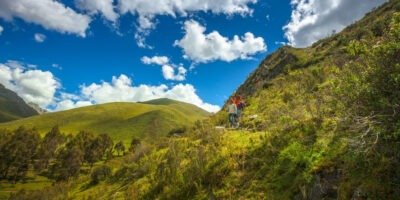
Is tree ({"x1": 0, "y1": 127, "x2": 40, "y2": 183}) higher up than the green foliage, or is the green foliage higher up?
tree ({"x1": 0, "y1": 127, "x2": 40, "y2": 183})

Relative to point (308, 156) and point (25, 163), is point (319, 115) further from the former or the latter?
point (25, 163)

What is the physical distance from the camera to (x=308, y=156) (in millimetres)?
13445

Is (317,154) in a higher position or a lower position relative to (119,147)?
lower

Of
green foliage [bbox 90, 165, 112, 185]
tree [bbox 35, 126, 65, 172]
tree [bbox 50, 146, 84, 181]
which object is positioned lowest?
green foliage [bbox 90, 165, 112, 185]

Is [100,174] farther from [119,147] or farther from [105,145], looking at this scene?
[119,147]

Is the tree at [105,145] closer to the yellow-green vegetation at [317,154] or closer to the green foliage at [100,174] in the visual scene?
the green foliage at [100,174]

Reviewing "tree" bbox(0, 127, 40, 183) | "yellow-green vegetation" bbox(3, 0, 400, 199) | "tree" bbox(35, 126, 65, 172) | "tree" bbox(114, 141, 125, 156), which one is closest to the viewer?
"yellow-green vegetation" bbox(3, 0, 400, 199)

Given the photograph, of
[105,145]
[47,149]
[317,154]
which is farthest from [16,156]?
[317,154]

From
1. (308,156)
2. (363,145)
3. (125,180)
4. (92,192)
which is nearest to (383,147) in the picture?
(363,145)

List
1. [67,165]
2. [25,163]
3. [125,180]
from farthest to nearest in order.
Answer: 1. [25,163]
2. [67,165]
3. [125,180]

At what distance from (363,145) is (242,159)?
20.2ft

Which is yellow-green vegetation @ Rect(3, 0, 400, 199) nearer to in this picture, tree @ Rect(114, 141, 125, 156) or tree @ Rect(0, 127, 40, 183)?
tree @ Rect(0, 127, 40, 183)

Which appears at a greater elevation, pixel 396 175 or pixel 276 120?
pixel 276 120

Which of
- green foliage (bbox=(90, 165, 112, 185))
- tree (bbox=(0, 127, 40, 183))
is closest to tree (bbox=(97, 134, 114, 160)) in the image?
tree (bbox=(0, 127, 40, 183))
